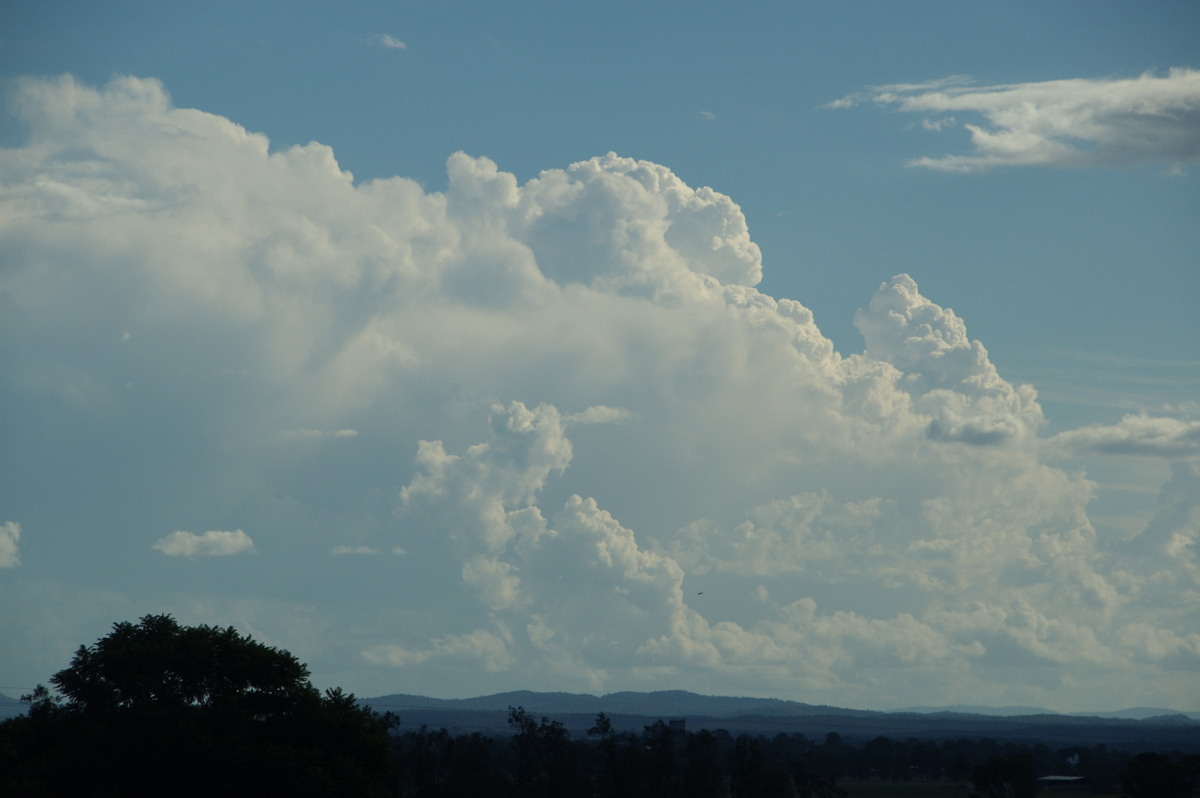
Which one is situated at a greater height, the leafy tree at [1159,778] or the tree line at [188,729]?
the tree line at [188,729]

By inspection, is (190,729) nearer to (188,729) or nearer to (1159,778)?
(188,729)

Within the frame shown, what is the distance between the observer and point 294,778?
8019 cm

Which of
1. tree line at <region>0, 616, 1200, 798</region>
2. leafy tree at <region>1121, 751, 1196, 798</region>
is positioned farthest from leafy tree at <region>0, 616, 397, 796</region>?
leafy tree at <region>1121, 751, 1196, 798</region>

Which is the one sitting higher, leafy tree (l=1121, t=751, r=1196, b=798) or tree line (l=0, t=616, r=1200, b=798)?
tree line (l=0, t=616, r=1200, b=798)

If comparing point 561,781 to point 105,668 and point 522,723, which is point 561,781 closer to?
point 522,723

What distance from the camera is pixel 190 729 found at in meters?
80.9

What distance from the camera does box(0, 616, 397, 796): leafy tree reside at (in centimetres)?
8056

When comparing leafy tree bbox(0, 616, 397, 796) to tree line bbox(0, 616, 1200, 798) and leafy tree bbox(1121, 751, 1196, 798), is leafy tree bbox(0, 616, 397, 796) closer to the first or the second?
tree line bbox(0, 616, 1200, 798)

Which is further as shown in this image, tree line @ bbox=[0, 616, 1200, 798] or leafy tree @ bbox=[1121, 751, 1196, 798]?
leafy tree @ bbox=[1121, 751, 1196, 798]

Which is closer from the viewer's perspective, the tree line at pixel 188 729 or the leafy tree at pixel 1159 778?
the tree line at pixel 188 729

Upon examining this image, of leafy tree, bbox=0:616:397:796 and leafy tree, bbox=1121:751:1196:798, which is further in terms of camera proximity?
leafy tree, bbox=1121:751:1196:798

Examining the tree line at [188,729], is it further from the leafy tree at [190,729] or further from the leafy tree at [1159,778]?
the leafy tree at [1159,778]

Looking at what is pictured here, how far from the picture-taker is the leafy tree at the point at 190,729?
264ft

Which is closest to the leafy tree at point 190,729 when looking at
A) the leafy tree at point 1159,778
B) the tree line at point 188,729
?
the tree line at point 188,729
